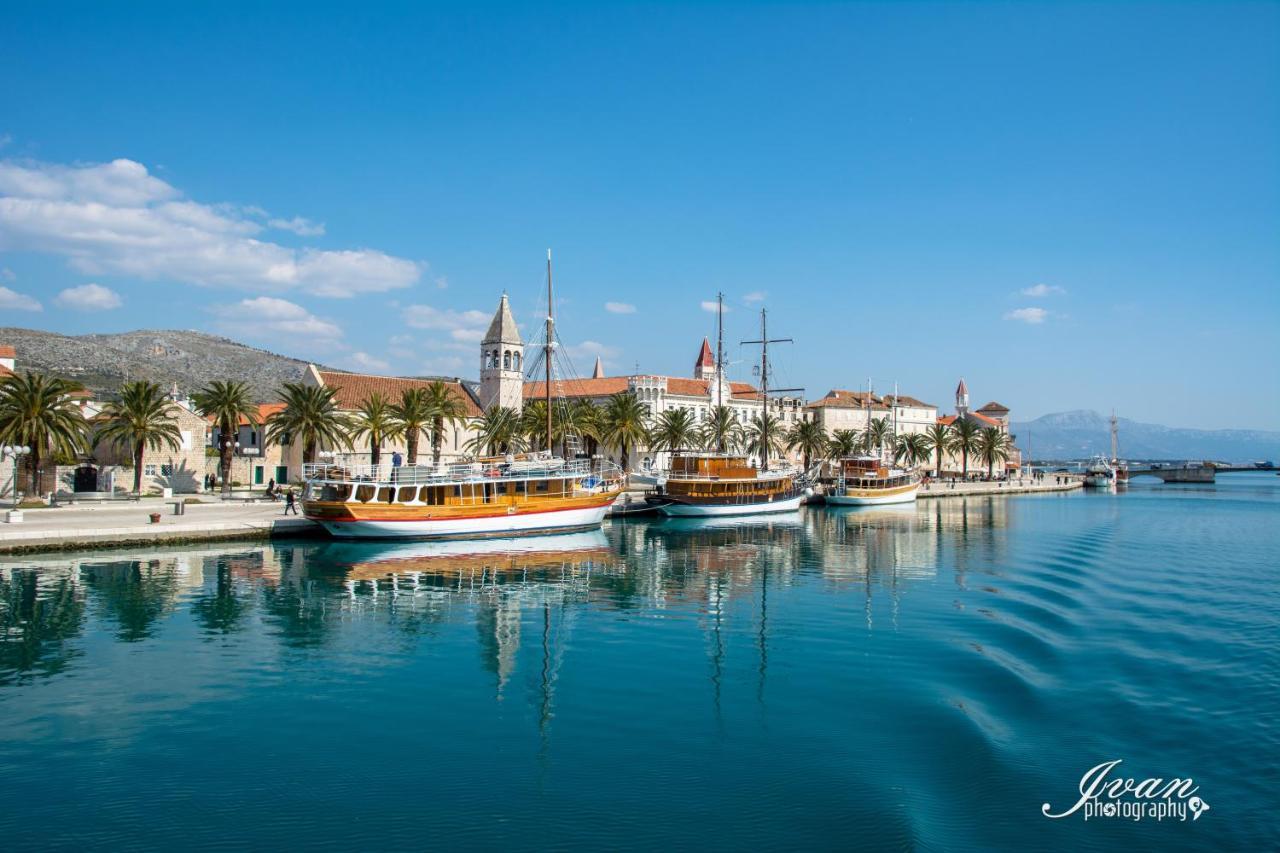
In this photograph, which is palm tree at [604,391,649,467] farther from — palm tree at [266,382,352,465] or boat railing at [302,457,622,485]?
palm tree at [266,382,352,465]

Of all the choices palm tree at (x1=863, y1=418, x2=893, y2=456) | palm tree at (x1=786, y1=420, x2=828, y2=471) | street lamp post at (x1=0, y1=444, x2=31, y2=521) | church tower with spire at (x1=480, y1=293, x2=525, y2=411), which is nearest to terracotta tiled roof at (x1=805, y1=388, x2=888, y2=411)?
palm tree at (x1=863, y1=418, x2=893, y2=456)

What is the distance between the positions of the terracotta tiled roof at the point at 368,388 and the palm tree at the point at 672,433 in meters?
17.3

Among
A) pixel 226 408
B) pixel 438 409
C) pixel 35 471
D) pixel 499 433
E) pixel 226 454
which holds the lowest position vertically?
pixel 35 471

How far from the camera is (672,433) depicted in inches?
3113

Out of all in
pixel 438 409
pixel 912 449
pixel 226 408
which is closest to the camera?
pixel 226 408

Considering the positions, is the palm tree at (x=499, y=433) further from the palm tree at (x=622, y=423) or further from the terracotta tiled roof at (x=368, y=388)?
the palm tree at (x=622, y=423)

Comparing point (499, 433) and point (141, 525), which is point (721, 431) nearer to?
point (499, 433)

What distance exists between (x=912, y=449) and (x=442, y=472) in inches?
3041

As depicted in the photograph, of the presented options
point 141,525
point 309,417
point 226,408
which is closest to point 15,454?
point 226,408

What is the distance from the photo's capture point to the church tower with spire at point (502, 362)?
8088 cm

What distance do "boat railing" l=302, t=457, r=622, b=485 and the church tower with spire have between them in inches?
1192

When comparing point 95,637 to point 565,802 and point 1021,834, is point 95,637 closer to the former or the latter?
point 565,802

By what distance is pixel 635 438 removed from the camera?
72062 millimetres

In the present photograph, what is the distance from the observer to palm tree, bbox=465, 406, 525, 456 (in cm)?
6481
